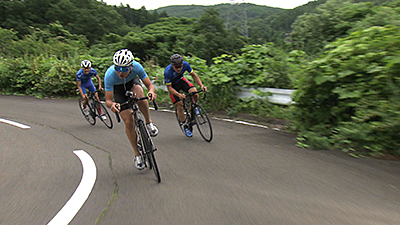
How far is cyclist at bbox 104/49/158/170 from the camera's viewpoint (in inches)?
201

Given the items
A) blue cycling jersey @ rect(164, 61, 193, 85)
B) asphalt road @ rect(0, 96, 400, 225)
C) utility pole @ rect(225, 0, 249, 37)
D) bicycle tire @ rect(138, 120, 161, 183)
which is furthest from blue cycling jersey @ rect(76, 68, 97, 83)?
utility pole @ rect(225, 0, 249, 37)

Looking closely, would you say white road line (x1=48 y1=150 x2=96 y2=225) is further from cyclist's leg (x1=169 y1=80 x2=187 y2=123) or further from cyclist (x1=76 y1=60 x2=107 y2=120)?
cyclist (x1=76 y1=60 x2=107 y2=120)

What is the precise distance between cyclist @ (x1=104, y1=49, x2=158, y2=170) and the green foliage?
3217mm

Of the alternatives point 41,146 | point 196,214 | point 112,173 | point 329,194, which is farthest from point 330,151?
point 41,146

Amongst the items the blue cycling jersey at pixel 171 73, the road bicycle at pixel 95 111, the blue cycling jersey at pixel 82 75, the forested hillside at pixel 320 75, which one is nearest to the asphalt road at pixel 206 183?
the forested hillside at pixel 320 75

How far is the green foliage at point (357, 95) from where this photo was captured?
5.66 meters

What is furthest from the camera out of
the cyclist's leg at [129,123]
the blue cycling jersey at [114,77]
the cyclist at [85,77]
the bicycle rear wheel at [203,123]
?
the cyclist at [85,77]

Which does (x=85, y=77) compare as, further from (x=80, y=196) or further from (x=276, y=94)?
(x=80, y=196)

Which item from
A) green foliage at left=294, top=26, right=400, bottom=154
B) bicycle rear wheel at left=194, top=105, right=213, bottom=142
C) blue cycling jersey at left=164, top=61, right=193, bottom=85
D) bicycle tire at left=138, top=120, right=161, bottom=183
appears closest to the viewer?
bicycle tire at left=138, top=120, right=161, bottom=183

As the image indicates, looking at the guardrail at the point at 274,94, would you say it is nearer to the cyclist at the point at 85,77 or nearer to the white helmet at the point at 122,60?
the cyclist at the point at 85,77

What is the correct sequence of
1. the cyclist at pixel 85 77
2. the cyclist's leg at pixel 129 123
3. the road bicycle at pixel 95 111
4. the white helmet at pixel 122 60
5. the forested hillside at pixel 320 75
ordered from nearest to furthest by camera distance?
1. the white helmet at pixel 122 60
2. the cyclist's leg at pixel 129 123
3. the forested hillside at pixel 320 75
4. the road bicycle at pixel 95 111
5. the cyclist at pixel 85 77

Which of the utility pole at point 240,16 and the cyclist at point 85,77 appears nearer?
the cyclist at point 85,77

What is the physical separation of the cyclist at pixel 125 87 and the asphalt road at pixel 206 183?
64cm

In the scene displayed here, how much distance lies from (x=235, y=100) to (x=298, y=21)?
14.9 ft
